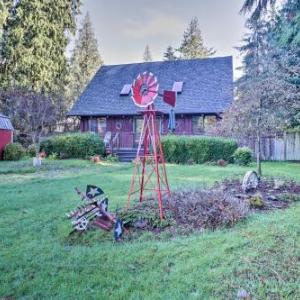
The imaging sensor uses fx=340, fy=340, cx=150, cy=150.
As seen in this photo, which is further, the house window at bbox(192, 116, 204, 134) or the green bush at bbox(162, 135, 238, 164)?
the house window at bbox(192, 116, 204, 134)

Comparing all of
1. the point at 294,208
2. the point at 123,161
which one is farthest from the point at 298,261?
the point at 123,161

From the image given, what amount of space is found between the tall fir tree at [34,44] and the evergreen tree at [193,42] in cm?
1373

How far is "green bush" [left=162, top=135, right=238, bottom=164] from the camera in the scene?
49.0 feet

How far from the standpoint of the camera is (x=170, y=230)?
15.2ft

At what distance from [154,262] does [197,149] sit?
11.8 metres

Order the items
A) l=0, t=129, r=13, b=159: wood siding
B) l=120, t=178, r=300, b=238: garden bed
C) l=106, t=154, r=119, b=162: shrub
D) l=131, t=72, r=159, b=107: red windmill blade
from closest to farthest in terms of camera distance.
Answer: l=120, t=178, r=300, b=238: garden bed < l=131, t=72, r=159, b=107: red windmill blade < l=106, t=154, r=119, b=162: shrub < l=0, t=129, r=13, b=159: wood siding

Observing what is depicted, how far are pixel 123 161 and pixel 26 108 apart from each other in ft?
19.4

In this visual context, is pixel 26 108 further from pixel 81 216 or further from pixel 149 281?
pixel 149 281

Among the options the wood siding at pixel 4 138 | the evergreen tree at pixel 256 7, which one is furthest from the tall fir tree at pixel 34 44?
the evergreen tree at pixel 256 7

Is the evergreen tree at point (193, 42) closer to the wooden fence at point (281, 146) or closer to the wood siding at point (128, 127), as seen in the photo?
the wood siding at point (128, 127)

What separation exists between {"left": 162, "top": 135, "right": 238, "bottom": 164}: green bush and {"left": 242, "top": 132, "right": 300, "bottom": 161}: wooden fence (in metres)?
1.69

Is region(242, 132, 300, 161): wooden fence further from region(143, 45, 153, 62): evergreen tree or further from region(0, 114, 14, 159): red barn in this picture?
region(143, 45, 153, 62): evergreen tree

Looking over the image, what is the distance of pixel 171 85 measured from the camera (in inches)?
829

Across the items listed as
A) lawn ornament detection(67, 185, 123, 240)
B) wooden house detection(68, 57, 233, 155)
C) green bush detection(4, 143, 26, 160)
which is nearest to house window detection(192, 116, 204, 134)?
wooden house detection(68, 57, 233, 155)
